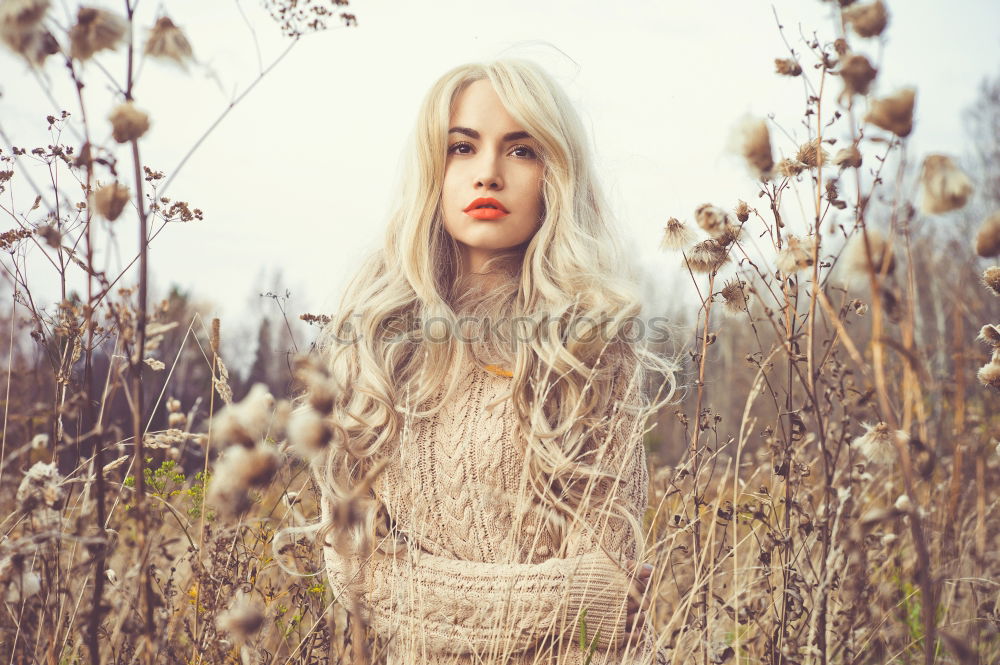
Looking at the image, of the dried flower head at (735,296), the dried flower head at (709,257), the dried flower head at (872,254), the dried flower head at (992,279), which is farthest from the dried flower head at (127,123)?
the dried flower head at (992,279)

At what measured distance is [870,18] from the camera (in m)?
1.13

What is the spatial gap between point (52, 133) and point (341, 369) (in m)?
1.05

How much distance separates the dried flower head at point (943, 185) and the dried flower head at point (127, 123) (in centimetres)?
114

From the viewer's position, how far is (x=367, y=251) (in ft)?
9.08

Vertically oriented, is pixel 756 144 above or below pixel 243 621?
above

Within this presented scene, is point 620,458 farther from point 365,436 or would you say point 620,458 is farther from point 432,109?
point 432,109

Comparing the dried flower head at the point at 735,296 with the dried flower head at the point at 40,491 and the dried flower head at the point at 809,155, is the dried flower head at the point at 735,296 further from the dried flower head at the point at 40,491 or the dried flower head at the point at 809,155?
the dried flower head at the point at 40,491

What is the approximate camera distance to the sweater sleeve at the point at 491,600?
1.87 metres

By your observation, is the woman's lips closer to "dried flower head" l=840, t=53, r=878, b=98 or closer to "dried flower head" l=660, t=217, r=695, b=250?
"dried flower head" l=660, t=217, r=695, b=250

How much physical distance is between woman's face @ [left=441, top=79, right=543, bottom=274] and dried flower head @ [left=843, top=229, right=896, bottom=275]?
138 cm

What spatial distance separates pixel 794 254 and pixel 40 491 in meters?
1.54

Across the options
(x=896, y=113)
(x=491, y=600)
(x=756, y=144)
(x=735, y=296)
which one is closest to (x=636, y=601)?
(x=491, y=600)

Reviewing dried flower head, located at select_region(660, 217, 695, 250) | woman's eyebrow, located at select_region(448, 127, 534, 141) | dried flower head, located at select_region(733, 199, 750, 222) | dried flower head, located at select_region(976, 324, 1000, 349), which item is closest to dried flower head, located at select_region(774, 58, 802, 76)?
dried flower head, located at select_region(733, 199, 750, 222)

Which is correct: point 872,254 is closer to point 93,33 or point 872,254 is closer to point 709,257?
point 709,257
